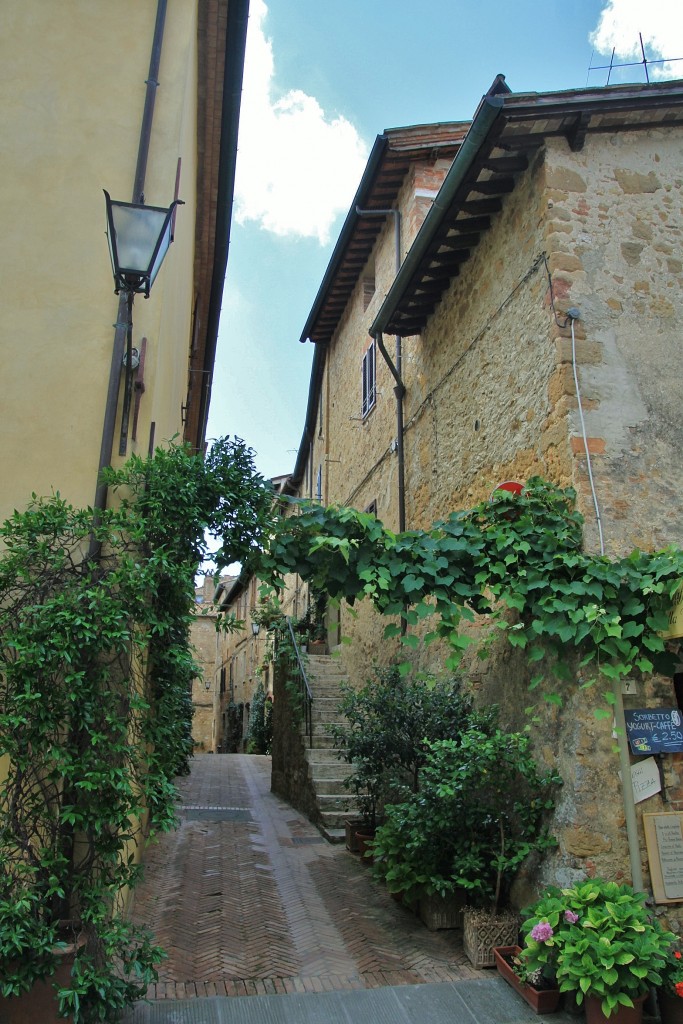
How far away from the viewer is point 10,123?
202 inches

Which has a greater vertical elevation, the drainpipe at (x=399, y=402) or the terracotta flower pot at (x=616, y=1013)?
the drainpipe at (x=399, y=402)

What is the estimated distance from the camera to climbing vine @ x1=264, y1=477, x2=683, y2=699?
188 inches

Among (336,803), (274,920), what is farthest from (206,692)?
(274,920)

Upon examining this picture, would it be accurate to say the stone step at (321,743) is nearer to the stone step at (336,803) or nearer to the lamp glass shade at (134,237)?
the stone step at (336,803)

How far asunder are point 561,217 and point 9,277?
4.09 m

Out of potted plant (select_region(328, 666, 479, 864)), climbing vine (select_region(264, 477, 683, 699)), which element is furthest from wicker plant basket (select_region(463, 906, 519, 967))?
climbing vine (select_region(264, 477, 683, 699))

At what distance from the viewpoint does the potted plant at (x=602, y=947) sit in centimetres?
399

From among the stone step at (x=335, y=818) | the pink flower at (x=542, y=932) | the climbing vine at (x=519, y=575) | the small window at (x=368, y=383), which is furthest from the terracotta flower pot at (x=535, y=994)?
the small window at (x=368, y=383)

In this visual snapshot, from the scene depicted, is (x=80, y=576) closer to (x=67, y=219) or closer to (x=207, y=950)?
(x=67, y=219)

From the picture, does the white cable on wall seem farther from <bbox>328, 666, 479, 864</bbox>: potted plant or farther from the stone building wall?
the stone building wall

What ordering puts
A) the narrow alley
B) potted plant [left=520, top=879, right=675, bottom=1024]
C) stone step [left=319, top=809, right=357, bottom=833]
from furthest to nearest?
1. stone step [left=319, top=809, right=357, bottom=833]
2. the narrow alley
3. potted plant [left=520, top=879, right=675, bottom=1024]

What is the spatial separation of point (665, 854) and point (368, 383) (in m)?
8.49

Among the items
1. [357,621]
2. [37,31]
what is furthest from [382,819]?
[37,31]

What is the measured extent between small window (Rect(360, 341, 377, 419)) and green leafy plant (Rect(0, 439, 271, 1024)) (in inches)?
288
